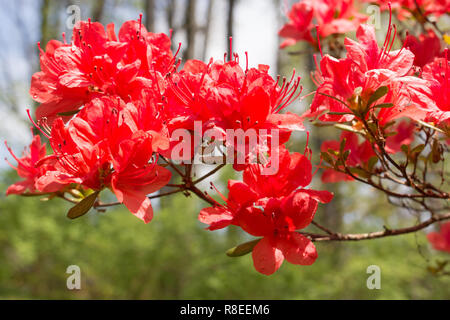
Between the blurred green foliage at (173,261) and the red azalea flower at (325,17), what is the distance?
2642mm

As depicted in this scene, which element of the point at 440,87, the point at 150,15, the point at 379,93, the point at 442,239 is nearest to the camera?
the point at 379,93

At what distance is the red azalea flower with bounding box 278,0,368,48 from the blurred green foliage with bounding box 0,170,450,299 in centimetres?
264

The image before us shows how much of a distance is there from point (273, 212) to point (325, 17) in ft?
3.66

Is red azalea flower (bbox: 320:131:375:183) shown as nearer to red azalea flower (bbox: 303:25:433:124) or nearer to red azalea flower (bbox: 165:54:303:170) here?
red azalea flower (bbox: 303:25:433:124)

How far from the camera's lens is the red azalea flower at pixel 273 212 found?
3.57 ft

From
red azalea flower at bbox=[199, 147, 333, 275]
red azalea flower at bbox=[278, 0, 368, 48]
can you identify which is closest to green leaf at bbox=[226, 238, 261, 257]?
red azalea flower at bbox=[199, 147, 333, 275]

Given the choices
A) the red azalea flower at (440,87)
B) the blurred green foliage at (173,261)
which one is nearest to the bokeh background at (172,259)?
the blurred green foliage at (173,261)

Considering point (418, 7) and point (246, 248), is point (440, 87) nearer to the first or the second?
point (246, 248)

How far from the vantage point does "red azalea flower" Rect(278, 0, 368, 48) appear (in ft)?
6.06

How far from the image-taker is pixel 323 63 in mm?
1209

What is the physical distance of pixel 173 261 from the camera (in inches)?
195

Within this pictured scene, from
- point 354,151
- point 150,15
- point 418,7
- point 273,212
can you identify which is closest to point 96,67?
point 273,212

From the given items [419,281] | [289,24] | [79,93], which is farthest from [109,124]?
[419,281]
